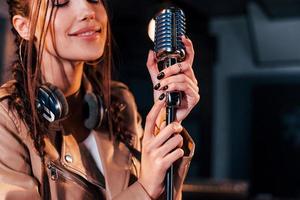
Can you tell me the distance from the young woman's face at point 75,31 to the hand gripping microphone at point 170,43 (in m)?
0.21

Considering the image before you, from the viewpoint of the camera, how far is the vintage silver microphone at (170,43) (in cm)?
89

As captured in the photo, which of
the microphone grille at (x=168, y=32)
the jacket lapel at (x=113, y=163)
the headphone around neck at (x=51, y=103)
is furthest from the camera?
the jacket lapel at (x=113, y=163)

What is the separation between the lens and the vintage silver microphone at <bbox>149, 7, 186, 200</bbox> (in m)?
0.89

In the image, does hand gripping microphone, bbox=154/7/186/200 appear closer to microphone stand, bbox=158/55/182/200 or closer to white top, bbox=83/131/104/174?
microphone stand, bbox=158/55/182/200

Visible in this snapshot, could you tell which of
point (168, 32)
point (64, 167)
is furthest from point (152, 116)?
point (64, 167)

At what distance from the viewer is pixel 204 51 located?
444 cm

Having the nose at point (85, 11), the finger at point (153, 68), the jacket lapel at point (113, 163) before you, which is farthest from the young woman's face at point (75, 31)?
the jacket lapel at point (113, 163)

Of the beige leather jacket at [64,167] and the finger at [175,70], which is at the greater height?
the finger at [175,70]

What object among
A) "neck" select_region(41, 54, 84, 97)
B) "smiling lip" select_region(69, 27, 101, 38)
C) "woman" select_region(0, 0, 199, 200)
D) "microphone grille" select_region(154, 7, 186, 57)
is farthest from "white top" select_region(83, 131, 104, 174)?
"microphone grille" select_region(154, 7, 186, 57)

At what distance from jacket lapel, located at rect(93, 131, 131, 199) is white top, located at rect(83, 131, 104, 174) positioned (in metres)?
0.01

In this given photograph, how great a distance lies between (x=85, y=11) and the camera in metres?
1.08

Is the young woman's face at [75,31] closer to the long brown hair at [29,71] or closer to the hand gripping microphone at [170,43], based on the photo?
the long brown hair at [29,71]

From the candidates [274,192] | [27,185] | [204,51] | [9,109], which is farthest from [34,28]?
[274,192]

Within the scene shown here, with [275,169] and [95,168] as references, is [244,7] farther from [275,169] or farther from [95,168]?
[95,168]
